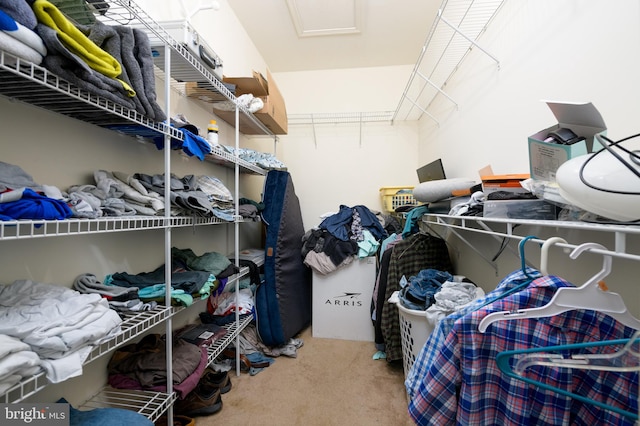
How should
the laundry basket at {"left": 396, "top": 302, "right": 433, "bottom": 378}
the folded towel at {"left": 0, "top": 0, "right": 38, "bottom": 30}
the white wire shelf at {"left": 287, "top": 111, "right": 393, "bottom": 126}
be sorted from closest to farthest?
the folded towel at {"left": 0, "top": 0, "right": 38, "bottom": 30}
the laundry basket at {"left": 396, "top": 302, "right": 433, "bottom": 378}
the white wire shelf at {"left": 287, "top": 111, "right": 393, "bottom": 126}

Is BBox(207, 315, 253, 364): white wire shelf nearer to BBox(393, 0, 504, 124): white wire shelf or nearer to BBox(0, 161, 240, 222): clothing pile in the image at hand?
BBox(0, 161, 240, 222): clothing pile

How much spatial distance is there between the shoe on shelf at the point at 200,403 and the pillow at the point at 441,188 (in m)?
1.51

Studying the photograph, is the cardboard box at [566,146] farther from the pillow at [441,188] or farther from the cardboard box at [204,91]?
the cardboard box at [204,91]

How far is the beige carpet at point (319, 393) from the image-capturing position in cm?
137

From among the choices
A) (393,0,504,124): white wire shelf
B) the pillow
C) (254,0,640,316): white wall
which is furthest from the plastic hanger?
(393,0,504,124): white wire shelf

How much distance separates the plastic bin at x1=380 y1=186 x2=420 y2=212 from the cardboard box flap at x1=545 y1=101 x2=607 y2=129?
61.9 inches

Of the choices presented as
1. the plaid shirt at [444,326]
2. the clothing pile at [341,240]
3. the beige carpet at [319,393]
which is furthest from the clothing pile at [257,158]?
the plaid shirt at [444,326]

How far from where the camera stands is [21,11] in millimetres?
596

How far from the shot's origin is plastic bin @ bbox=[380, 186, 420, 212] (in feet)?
7.85

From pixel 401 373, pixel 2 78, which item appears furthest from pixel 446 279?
pixel 2 78

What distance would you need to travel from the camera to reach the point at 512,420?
0.60m

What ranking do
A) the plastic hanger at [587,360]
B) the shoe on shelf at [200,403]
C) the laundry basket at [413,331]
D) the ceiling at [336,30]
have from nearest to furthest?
the plastic hanger at [587,360] → the laundry basket at [413,331] → the shoe on shelf at [200,403] → the ceiling at [336,30]

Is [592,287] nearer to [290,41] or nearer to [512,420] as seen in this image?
[512,420]

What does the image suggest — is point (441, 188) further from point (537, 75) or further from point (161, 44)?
point (161, 44)
